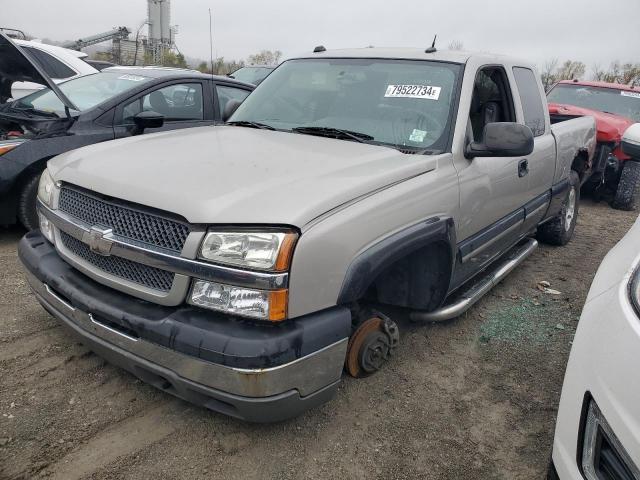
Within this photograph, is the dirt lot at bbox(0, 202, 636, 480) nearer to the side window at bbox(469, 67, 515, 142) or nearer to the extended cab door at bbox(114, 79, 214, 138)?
the side window at bbox(469, 67, 515, 142)

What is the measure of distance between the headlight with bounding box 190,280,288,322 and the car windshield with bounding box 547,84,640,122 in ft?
26.6

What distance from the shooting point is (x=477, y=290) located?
11.5 ft

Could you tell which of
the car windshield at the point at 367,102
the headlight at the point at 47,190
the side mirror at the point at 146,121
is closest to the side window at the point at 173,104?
the side mirror at the point at 146,121

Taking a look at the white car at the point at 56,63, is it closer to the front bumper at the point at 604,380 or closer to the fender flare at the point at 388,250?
the fender flare at the point at 388,250

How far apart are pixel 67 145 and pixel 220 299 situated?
3181 mm

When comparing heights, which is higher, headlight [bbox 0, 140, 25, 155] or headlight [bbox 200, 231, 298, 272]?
headlight [bbox 200, 231, 298, 272]

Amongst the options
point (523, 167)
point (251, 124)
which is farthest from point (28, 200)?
point (523, 167)

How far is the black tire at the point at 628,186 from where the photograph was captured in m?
7.41

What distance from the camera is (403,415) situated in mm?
2623

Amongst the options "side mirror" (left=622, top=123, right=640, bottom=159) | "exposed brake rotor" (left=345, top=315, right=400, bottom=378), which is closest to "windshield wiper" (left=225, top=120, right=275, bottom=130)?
"exposed brake rotor" (left=345, top=315, right=400, bottom=378)

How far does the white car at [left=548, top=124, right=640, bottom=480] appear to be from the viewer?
4.42 ft

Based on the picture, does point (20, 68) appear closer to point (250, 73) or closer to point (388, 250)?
point (388, 250)

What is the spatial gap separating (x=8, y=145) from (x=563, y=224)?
203 inches

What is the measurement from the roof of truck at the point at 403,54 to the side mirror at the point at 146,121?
5.02 feet
